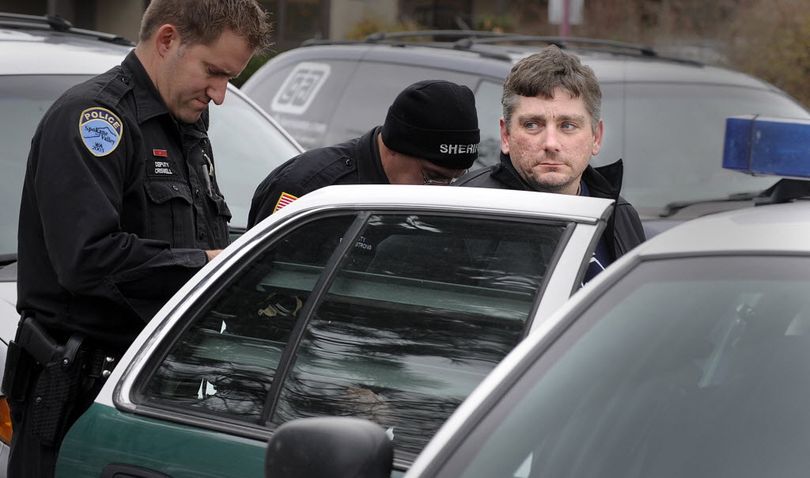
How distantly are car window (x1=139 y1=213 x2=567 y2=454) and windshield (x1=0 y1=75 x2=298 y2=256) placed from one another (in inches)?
73.6

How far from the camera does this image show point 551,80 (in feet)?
11.3

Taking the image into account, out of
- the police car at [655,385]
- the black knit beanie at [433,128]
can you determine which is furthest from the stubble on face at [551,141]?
the police car at [655,385]

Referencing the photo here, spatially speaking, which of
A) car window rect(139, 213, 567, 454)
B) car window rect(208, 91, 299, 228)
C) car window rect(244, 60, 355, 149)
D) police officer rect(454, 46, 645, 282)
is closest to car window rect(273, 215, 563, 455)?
car window rect(139, 213, 567, 454)

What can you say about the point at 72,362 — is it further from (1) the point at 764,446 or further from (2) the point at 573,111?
(1) the point at 764,446

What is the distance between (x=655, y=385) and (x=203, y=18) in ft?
5.86

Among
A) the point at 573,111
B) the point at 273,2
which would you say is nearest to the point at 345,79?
the point at 573,111

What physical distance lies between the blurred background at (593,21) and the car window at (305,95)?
4130 millimetres

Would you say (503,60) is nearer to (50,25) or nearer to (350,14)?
(50,25)

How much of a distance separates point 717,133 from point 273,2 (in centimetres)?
1933

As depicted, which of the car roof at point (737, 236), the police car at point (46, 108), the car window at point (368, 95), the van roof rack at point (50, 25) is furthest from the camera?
the car window at point (368, 95)

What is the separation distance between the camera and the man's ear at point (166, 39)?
3500mm

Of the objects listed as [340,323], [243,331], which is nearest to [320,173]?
[243,331]

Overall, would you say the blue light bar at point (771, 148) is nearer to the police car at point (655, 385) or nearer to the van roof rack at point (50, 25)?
the police car at point (655, 385)

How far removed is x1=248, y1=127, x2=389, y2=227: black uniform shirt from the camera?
3807 millimetres
